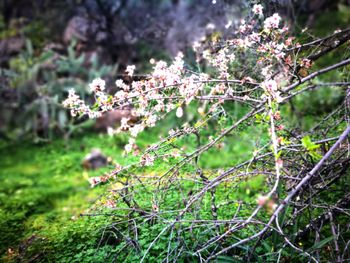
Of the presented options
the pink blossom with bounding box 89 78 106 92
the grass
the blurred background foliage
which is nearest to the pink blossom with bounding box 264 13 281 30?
the grass

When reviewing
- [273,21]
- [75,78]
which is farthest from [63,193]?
[273,21]

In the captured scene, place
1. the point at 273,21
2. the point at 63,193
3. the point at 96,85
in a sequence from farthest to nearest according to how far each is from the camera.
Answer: the point at 63,193, the point at 96,85, the point at 273,21

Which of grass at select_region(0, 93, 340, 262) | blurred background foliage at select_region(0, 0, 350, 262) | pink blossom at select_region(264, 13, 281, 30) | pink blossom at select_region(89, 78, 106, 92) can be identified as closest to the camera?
pink blossom at select_region(264, 13, 281, 30)

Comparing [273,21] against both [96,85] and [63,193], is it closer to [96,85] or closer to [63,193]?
[96,85]

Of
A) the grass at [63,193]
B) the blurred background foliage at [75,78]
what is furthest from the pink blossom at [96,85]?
the blurred background foliage at [75,78]

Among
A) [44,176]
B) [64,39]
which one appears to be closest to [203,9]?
[64,39]

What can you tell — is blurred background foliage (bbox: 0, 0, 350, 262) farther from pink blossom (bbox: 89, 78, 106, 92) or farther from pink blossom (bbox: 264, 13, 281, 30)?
pink blossom (bbox: 89, 78, 106, 92)

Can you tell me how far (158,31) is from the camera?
721cm

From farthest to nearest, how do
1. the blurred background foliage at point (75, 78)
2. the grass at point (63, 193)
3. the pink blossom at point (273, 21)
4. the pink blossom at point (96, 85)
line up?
the blurred background foliage at point (75, 78)
the grass at point (63, 193)
the pink blossom at point (96, 85)
the pink blossom at point (273, 21)

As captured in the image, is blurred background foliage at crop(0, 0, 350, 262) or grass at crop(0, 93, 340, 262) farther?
blurred background foliage at crop(0, 0, 350, 262)

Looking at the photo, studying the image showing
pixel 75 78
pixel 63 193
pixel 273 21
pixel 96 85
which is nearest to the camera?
pixel 273 21

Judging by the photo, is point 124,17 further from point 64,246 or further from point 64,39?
point 64,246

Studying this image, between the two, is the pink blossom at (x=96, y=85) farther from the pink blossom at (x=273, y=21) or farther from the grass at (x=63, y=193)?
the pink blossom at (x=273, y=21)

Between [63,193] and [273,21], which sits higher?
[273,21]
